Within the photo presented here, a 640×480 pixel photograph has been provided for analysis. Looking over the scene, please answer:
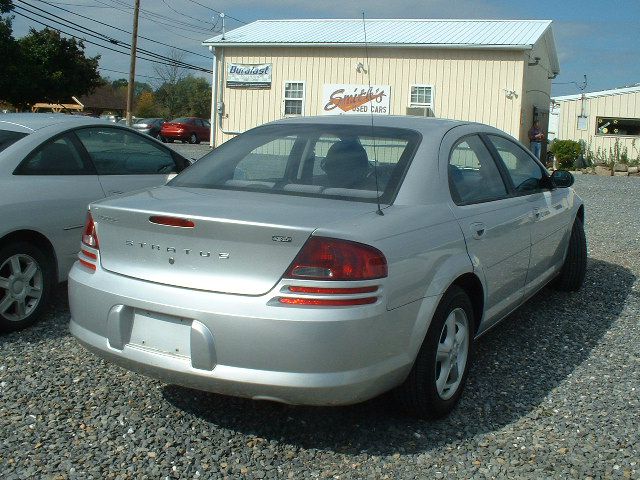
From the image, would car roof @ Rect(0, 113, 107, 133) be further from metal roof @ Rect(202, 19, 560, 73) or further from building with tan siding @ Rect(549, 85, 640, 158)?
building with tan siding @ Rect(549, 85, 640, 158)

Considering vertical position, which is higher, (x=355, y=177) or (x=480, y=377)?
(x=355, y=177)

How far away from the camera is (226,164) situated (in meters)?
4.37

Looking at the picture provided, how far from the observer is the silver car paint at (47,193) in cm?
509

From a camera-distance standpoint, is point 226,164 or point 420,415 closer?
point 420,415

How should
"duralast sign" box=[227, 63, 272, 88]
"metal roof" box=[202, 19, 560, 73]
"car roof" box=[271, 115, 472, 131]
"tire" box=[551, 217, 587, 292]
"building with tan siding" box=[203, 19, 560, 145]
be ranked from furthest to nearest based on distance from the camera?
1. "duralast sign" box=[227, 63, 272, 88]
2. "metal roof" box=[202, 19, 560, 73]
3. "building with tan siding" box=[203, 19, 560, 145]
4. "tire" box=[551, 217, 587, 292]
5. "car roof" box=[271, 115, 472, 131]

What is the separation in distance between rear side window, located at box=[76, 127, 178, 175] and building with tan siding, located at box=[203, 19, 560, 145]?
15.0m

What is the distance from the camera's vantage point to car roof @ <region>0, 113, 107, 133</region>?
18.2 ft

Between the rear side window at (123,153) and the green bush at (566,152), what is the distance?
2199 cm

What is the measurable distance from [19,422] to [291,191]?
A: 1773 mm

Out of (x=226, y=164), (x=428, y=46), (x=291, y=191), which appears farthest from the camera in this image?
(x=428, y=46)

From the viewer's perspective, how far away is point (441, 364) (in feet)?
12.6

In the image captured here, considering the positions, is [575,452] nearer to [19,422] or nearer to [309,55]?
[19,422]

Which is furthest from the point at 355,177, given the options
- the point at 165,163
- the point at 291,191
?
the point at 165,163

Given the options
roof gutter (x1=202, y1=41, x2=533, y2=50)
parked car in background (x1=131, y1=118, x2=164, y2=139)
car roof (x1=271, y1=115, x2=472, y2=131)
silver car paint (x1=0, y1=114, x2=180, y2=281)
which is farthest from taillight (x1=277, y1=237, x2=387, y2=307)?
parked car in background (x1=131, y1=118, x2=164, y2=139)
